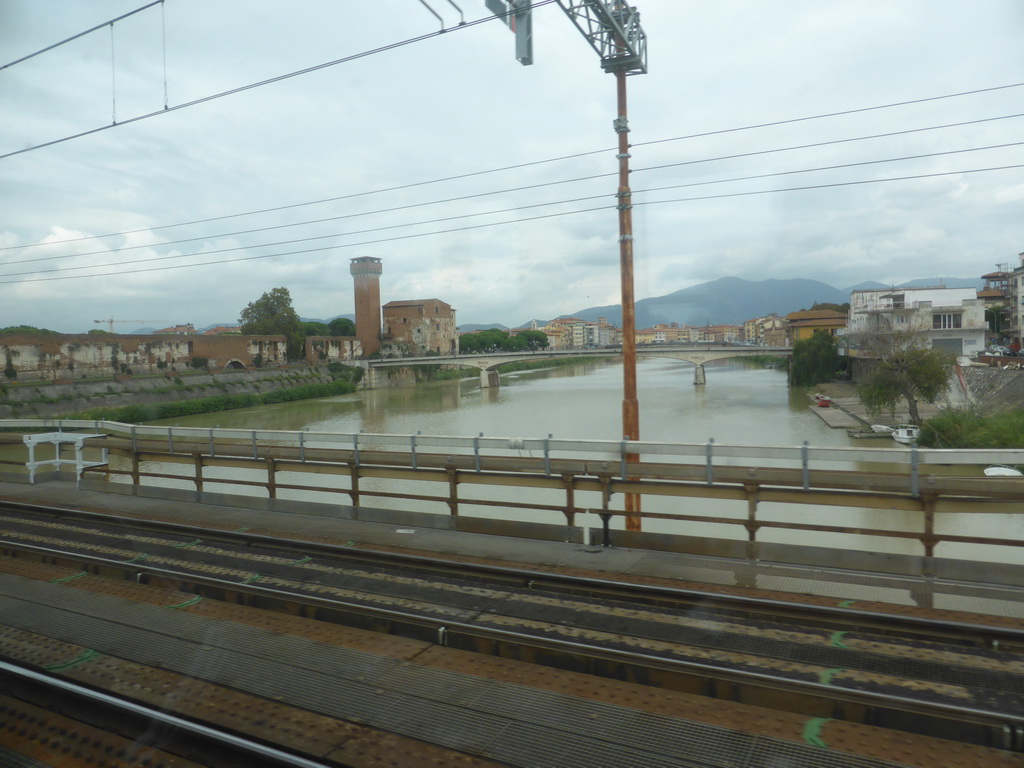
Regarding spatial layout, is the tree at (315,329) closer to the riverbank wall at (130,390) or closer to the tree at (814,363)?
the riverbank wall at (130,390)

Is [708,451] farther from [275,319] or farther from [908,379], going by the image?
[275,319]

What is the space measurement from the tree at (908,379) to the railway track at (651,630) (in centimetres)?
2323

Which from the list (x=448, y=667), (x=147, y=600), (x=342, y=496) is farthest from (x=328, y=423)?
(x=448, y=667)

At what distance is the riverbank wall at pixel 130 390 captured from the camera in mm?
31219

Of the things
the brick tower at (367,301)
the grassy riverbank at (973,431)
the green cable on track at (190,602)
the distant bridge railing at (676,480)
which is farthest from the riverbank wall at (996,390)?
the brick tower at (367,301)

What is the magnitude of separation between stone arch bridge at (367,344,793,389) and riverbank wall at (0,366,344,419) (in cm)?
646

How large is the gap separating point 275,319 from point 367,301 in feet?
32.0

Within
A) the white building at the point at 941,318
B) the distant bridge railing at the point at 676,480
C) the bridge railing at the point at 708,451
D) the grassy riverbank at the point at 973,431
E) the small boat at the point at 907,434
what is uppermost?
the white building at the point at 941,318

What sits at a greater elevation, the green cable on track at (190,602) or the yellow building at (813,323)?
the yellow building at (813,323)

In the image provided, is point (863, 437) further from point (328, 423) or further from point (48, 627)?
point (48, 627)

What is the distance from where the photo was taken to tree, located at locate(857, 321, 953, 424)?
24125 millimetres

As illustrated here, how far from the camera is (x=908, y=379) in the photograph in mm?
24438

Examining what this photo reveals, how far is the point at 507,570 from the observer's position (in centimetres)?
508

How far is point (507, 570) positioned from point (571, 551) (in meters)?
1.00
